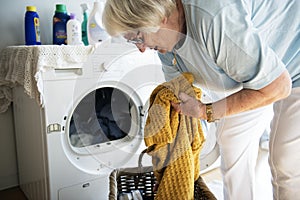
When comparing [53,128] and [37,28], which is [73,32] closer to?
[37,28]

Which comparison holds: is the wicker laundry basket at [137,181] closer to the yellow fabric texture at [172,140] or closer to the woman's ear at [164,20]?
the yellow fabric texture at [172,140]

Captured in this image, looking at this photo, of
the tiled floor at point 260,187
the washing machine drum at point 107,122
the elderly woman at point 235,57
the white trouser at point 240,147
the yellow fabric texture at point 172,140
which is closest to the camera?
the elderly woman at point 235,57

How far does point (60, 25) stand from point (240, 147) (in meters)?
1.34

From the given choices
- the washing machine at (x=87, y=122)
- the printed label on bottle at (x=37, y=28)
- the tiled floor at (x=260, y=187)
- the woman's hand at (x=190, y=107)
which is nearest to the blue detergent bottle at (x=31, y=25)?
the printed label on bottle at (x=37, y=28)

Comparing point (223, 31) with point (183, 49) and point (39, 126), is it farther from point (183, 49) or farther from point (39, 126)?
point (39, 126)

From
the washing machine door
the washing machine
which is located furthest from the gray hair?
the washing machine door

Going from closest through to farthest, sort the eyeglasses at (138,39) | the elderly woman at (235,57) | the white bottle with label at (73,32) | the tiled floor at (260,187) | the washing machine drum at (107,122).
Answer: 1. the elderly woman at (235,57)
2. the eyeglasses at (138,39)
3. the washing machine drum at (107,122)
4. the tiled floor at (260,187)
5. the white bottle with label at (73,32)

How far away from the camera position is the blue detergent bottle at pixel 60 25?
6.31 feet

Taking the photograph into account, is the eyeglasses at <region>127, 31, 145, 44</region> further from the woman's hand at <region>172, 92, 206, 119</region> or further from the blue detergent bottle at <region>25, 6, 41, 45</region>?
the blue detergent bottle at <region>25, 6, 41, 45</region>

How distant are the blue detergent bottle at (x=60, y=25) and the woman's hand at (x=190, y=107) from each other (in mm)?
1104

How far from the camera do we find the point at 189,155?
1.21m

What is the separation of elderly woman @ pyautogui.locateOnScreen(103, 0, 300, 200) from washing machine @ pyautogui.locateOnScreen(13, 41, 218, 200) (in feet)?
0.79

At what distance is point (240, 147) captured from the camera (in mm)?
1383

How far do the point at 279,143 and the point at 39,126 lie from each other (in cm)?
116
